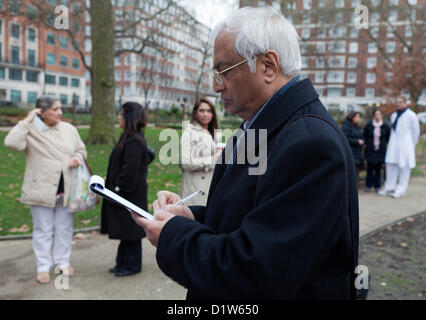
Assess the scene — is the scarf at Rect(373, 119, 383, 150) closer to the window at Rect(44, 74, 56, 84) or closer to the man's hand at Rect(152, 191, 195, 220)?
the man's hand at Rect(152, 191, 195, 220)

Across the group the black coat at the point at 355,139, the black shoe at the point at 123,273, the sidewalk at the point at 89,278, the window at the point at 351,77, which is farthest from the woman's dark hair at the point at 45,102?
the window at the point at 351,77

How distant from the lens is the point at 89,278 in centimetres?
434

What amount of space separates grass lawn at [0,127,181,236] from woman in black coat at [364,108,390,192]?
4.71 meters

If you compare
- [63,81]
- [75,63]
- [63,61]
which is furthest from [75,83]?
[63,61]

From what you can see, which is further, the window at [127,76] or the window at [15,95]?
the window at [127,76]

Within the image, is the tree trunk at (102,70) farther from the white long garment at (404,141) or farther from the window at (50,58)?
the window at (50,58)

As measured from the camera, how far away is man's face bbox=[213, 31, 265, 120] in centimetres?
148

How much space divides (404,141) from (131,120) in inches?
277

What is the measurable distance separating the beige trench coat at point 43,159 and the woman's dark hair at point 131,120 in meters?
0.67

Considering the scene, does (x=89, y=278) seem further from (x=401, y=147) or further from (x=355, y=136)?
(x=401, y=147)

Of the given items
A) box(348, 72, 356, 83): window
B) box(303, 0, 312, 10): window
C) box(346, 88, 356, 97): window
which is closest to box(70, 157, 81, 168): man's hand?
box(303, 0, 312, 10): window

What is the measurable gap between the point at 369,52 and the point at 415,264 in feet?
236

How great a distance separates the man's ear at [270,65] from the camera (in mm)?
1434
